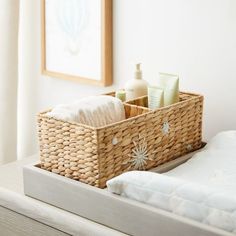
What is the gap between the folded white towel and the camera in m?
1.32

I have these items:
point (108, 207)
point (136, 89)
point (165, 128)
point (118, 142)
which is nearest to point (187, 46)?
point (136, 89)

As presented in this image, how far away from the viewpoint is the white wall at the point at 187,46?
1.56m

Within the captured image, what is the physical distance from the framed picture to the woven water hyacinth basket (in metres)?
0.37

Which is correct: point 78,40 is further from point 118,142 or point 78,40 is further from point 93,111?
point 118,142

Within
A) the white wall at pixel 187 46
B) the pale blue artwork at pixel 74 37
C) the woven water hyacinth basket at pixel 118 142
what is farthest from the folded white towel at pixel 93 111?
the pale blue artwork at pixel 74 37

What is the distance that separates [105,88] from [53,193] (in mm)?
590

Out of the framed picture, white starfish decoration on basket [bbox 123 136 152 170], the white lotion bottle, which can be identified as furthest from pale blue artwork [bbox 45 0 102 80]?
white starfish decoration on basket [bbox 123 136 152 170]

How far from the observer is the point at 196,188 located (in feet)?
3.61

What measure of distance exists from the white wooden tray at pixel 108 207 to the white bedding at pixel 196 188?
0.06 ft

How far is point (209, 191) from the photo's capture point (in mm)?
1087

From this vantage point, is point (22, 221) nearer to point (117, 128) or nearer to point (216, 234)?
point (117, 128)

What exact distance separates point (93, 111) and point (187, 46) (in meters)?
0.40

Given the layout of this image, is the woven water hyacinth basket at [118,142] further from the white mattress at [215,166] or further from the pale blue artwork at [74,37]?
the pale blue artwork at [74,37]

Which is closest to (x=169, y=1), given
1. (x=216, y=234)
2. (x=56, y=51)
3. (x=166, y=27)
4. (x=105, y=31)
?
(x=166, y=27)
